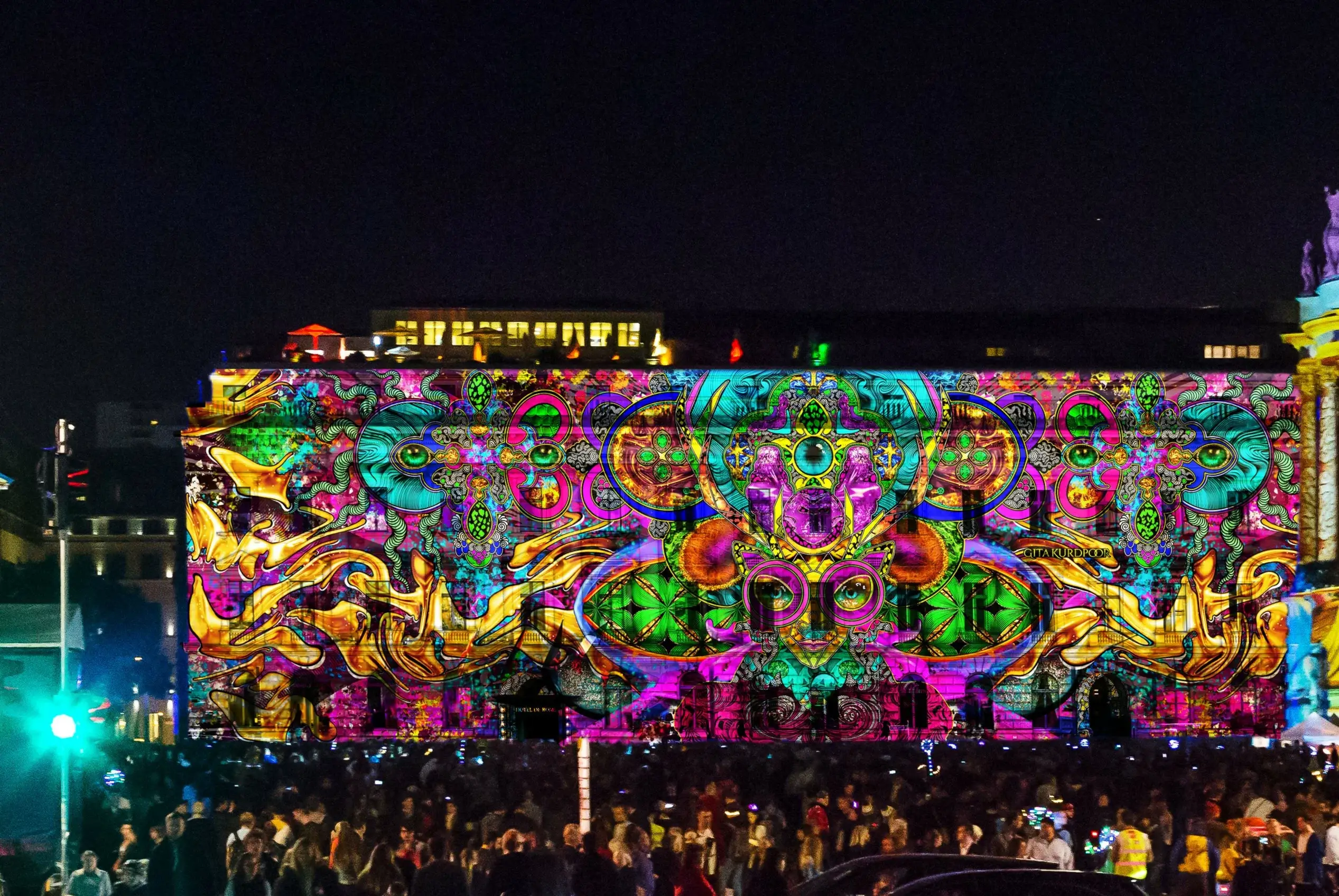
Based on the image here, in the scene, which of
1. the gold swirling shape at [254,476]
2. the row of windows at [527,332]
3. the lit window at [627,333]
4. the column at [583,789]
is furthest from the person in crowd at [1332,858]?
the lit window at [627,333]

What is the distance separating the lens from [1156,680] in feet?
151

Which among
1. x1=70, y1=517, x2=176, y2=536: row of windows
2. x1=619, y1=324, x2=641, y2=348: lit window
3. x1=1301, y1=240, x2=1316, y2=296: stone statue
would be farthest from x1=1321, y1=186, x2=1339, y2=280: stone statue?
x1=70, y1=517, x2=176, y2=536: row of windows

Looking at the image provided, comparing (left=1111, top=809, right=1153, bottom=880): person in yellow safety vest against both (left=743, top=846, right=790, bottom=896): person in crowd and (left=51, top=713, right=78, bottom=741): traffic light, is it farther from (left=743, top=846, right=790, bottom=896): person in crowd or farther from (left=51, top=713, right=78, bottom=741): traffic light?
(left=51, top=713, right=78, bottom=741): traffic light

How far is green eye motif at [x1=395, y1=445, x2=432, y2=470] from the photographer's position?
46844 millimetres

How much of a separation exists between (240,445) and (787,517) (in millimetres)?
12705

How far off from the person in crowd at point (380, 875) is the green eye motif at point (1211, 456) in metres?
30.3

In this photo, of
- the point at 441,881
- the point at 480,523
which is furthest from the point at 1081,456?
the point at 441,881

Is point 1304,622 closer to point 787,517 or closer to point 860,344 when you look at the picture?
point 787,517

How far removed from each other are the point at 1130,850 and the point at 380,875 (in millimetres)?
7951

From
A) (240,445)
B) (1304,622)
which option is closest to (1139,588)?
(1304,622)

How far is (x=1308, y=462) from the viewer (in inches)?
1706

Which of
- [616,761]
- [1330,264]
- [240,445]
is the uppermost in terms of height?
[1330,264]

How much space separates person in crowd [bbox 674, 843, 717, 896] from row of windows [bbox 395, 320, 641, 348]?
1949 inches

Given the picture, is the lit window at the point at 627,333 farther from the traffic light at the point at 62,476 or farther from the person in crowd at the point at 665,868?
the person in crowd at the point at 665,868
